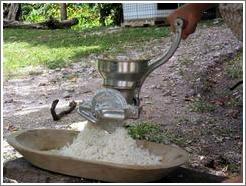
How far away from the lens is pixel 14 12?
29.9ft

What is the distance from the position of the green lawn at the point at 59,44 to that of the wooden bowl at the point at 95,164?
3.18m

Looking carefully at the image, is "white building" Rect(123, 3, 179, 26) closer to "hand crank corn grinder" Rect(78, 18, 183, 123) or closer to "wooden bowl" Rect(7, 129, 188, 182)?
"wooden bowl" Rect(7, 129, 188, 182)

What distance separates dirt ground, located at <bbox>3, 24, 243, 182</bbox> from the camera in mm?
2816

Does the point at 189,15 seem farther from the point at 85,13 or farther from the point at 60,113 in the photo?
the point at 85,13

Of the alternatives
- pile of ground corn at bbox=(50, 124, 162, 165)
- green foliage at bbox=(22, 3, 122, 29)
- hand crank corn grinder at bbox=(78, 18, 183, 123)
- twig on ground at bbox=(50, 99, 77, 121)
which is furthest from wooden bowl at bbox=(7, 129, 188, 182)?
green foliage at bbox=(22, 3, 122, 29)

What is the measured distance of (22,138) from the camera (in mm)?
2037

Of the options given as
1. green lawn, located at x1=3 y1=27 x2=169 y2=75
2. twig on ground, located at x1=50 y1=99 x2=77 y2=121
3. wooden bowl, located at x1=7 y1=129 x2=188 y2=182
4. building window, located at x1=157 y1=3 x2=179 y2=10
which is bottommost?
twig on ground, located at x1=50 y1=99 x2=77 y2=121

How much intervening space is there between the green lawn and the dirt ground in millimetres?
306

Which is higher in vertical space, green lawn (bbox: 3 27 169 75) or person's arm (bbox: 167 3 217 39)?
person's arm (bbox: 167 3 217 39)

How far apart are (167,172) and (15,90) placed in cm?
293

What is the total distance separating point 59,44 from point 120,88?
4.79 meters

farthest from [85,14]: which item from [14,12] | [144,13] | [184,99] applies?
[184,99]

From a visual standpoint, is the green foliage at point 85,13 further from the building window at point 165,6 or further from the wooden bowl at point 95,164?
the wooden bowl at point 95,164

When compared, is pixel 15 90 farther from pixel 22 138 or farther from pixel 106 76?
pixel 106 76
